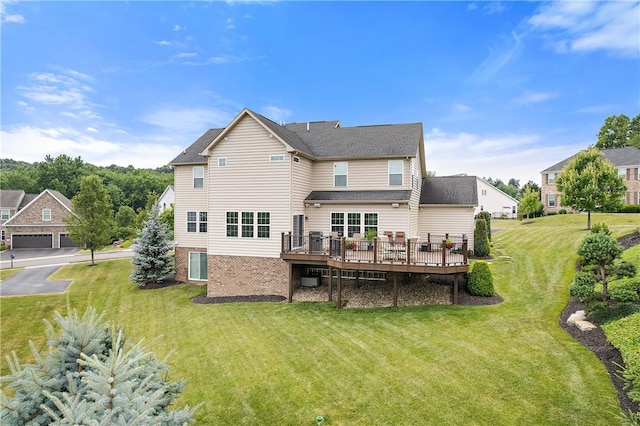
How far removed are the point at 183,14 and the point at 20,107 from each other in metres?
14.5

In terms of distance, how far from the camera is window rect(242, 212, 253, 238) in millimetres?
17438

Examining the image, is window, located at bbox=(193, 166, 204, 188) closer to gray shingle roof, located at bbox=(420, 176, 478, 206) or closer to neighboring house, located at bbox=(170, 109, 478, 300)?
neighboring house, located at bbox=(170, 109, 478, 300)

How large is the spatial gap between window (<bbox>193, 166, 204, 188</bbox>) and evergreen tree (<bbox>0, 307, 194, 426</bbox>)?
51.3 feet

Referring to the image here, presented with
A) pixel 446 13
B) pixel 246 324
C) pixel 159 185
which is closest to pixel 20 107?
pixel 246 324

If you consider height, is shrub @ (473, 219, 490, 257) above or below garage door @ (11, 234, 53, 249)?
above

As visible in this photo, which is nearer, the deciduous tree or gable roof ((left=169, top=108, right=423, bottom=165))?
gable roof ((left=169, top=108, right=423, bottom=165))

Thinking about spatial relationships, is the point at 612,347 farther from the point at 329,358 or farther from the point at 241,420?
the point at 241,420

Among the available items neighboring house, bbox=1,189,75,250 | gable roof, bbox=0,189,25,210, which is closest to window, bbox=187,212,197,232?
neighboring house, bbox=1,189,75,250

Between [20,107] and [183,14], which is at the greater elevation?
[183,14]

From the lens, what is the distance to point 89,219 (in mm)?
26375

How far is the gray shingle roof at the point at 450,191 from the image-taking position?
19859 millimetres

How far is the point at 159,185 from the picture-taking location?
7038cm

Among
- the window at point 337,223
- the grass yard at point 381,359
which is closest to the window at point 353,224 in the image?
the window at point 337,223

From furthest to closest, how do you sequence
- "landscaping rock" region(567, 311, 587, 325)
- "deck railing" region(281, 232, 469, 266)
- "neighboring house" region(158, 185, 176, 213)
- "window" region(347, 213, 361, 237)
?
"neighboring house" region(158, 185, 176, 213) → "window" region(347, 213, 361, 237) → "deck railing" region(281, 232, 469, 266) → "landscaping rock" region(567, 311, 587, 325)
